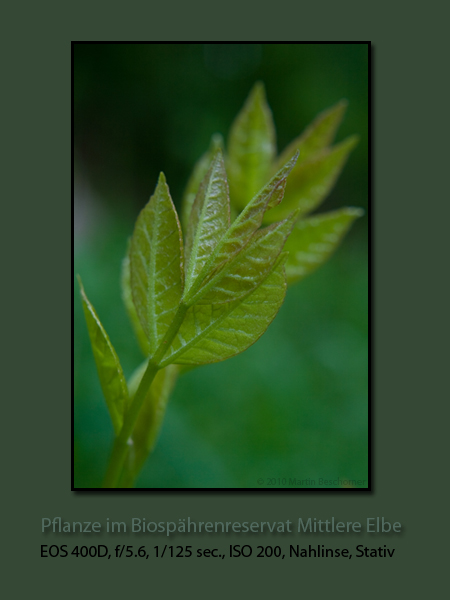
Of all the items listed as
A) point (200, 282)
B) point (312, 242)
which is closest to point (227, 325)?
point (200, 282)

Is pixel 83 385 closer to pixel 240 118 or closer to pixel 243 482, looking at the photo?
pixel 243 482

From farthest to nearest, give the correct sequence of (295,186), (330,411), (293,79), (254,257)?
(293,79), (330,411), (295,186), (254,257)

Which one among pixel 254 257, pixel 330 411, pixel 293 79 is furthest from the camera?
pixel 293 79

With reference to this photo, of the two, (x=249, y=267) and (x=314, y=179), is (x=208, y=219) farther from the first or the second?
(x=314, y=179)

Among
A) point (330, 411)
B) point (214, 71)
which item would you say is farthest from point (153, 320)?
point (214, 71)

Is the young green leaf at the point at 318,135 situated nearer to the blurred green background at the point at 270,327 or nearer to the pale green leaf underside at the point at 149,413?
the pale green leaf underside at the point at 149,413

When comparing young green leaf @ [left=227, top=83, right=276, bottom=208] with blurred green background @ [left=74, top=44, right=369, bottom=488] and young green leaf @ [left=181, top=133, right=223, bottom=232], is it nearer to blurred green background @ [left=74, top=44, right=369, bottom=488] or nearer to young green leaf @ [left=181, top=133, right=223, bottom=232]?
young green leaf @ [left=181, top=133, right=223, bottom=232]
